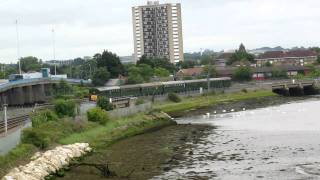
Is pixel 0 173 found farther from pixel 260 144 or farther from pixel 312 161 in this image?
pixel 260 144

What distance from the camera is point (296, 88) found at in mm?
148625

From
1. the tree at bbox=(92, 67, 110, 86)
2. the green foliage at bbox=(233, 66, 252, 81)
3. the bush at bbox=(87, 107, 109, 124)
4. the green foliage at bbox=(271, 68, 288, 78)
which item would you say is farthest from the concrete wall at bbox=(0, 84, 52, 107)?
the green foliage at bbox=(271, 68, 288, 78)

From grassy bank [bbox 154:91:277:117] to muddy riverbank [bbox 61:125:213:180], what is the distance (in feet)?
93.3

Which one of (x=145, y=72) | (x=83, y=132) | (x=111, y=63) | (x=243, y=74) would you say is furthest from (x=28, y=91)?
(x=243, y=74)

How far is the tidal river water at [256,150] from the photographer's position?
1591 inches

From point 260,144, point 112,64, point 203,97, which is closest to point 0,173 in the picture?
point 260,144

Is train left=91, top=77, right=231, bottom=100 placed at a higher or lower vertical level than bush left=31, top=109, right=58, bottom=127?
lower

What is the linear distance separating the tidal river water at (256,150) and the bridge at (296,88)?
61125mm

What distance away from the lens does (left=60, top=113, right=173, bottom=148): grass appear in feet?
182

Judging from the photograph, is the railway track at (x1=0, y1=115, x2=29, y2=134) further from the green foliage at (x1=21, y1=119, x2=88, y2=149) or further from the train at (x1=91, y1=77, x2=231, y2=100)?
the train at (x1=91, y1=77, x2=231, y2=100)

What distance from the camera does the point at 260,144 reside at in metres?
56.0

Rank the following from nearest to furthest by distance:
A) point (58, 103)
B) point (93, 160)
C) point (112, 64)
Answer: point (93, 160) < point (58, 103) < point (112, 64)

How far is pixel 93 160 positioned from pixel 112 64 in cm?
12630

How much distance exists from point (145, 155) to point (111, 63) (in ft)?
401
